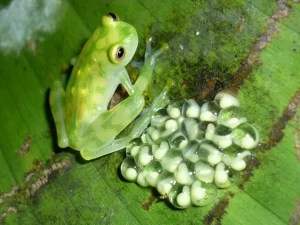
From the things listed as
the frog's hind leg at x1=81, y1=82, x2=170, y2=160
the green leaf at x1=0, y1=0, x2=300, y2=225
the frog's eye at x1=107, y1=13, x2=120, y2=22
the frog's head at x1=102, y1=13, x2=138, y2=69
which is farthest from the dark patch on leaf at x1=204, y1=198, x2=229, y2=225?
the frog's eye at x1=107, y1=13, x2=120, y2=22

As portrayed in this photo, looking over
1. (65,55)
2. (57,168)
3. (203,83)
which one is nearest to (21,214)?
(57,168)

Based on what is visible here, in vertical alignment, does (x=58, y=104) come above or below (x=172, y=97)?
below

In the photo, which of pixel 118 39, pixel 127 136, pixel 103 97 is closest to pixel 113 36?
pixel 118 39

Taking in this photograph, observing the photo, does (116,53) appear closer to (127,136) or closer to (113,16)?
(113,16)

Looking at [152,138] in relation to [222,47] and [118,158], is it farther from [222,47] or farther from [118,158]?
[222,47]

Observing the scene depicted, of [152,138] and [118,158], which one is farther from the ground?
[152,138]

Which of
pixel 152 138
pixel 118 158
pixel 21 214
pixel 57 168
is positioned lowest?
pixel 21 214
